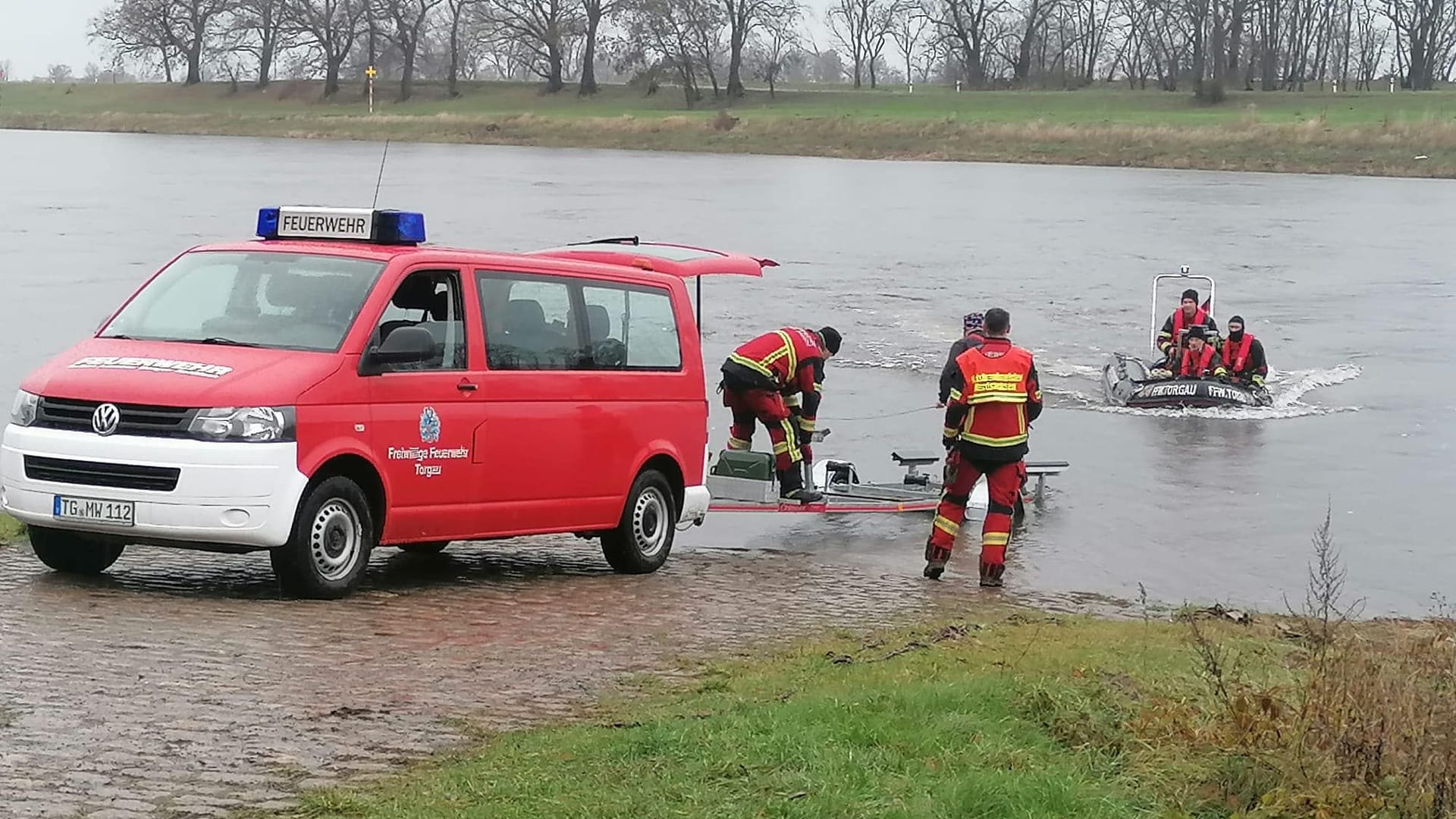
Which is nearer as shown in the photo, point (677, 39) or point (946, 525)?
point (946, 525)

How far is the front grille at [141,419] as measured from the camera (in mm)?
9375

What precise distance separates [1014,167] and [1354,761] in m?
75.7

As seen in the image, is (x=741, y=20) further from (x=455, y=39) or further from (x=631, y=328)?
(x=631, y=328)

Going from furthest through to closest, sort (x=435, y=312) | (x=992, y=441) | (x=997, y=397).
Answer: (x=992, y=441)
(x=997, y=397)
(x=435, y=312)

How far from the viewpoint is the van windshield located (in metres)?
10.1

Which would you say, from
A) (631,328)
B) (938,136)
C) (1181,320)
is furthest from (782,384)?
(938,136)

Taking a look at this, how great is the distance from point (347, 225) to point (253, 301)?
2.85 ft

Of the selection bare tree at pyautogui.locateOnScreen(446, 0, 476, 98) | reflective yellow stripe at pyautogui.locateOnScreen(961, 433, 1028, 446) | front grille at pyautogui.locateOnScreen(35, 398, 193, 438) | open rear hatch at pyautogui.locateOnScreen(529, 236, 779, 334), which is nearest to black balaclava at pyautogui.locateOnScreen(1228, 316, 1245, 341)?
open rear hatch at pyautogui.locateOnScreen(529, 236, 779, 334)

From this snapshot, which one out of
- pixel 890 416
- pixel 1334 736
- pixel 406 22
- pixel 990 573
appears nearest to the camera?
pixel 1334 736

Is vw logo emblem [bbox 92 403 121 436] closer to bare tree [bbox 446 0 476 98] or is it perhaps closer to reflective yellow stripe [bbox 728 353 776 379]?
reflective yellow stripe [bbox 728 353 776 379]

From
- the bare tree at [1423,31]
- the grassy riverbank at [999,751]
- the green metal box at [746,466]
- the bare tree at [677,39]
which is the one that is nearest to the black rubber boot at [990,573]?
the green metal box at [746,466]

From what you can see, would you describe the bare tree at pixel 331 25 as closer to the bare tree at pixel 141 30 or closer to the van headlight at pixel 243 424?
the bare tree at pixel 141 30

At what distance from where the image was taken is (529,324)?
1126cm

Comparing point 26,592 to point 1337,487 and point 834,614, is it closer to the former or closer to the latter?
point 834,614
